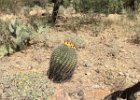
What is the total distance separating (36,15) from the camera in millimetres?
11141

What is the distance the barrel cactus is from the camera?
6141 millimetres

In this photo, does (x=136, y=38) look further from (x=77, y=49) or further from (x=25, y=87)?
(x=25, y=87)

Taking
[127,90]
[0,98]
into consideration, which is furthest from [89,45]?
[0,98]

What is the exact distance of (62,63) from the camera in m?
6.16

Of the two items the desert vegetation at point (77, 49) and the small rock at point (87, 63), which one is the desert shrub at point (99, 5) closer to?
the desert vegetation at point (77, 49)

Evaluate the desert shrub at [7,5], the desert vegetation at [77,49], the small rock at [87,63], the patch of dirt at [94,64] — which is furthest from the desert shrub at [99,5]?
the small rock at [87,63]

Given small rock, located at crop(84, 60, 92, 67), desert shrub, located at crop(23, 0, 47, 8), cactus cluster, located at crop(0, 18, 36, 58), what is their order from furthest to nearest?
1. desert shrub, located at crop(23, 0, 47, 8)
2. cactus cluster, located at crop(0, 18, 36, 58)
3. small rock, located at crop(84, 60, 92, 67)

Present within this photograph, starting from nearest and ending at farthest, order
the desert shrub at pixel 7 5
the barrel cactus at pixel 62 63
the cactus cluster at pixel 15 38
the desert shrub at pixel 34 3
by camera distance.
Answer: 1. the barrel cactus at pixel 62 63
2. the cactus cluster at pixel 15 38
3. the desert shrub at pixel 7 5
4. the desert shrub at pixel 34 3

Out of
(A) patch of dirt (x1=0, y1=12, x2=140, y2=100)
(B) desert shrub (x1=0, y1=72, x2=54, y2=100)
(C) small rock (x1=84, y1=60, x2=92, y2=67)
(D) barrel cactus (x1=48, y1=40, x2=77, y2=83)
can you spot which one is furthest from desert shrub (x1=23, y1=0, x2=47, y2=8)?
(B) desert shrub (x1=0, y1=72, x2=54, y2=100)

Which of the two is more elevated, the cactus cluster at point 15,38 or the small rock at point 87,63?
the cactus cluster at point 15,38

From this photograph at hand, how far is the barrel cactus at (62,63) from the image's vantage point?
6.14m

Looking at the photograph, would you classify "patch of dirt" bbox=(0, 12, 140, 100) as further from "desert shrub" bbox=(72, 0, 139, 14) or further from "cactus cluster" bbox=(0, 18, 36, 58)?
"desert shrub" bbox=(72, 0, 139, 14)

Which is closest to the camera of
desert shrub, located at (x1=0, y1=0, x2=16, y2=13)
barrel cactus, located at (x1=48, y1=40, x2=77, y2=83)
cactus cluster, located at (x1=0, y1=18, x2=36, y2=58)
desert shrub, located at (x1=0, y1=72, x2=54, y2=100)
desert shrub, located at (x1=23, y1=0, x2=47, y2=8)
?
desert shrub, located at (x1=0, y1=72, x2=54, y2=100)

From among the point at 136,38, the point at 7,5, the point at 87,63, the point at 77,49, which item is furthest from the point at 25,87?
the point at 7,5
